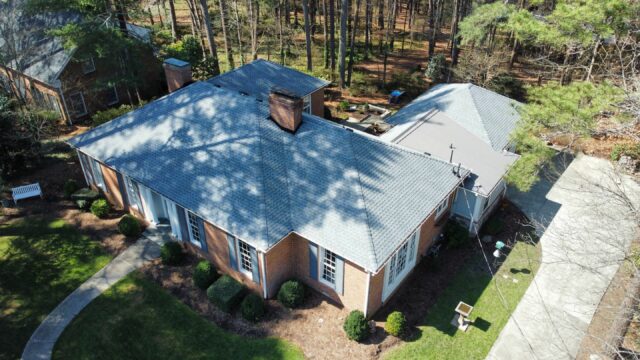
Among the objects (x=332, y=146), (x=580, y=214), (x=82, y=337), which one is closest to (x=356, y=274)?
(x=332, y=146)

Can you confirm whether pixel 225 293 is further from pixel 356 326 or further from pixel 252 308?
pixel 356 326

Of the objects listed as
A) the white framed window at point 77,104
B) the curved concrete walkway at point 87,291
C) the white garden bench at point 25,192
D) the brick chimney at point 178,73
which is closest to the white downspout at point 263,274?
the curved concrete walkway at point 87,291

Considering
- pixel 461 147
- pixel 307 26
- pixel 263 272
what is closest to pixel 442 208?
pixel 461 147

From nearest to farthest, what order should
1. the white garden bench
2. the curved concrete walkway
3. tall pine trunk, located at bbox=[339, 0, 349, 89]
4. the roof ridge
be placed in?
the roof ridge → the curved concrete walkway → the white garden bench → tall pine trunk, located at bbox=[339, 0, 349, 89]

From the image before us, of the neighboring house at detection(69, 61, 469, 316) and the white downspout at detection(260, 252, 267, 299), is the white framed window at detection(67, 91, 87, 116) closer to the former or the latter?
the neighboring house at detection(69, 61, 469, 316)

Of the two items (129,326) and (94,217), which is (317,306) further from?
(94,217)

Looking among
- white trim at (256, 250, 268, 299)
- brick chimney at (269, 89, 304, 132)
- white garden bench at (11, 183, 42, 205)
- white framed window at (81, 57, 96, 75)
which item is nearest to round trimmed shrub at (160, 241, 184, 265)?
white trim at (256, 250, 268, 299)
